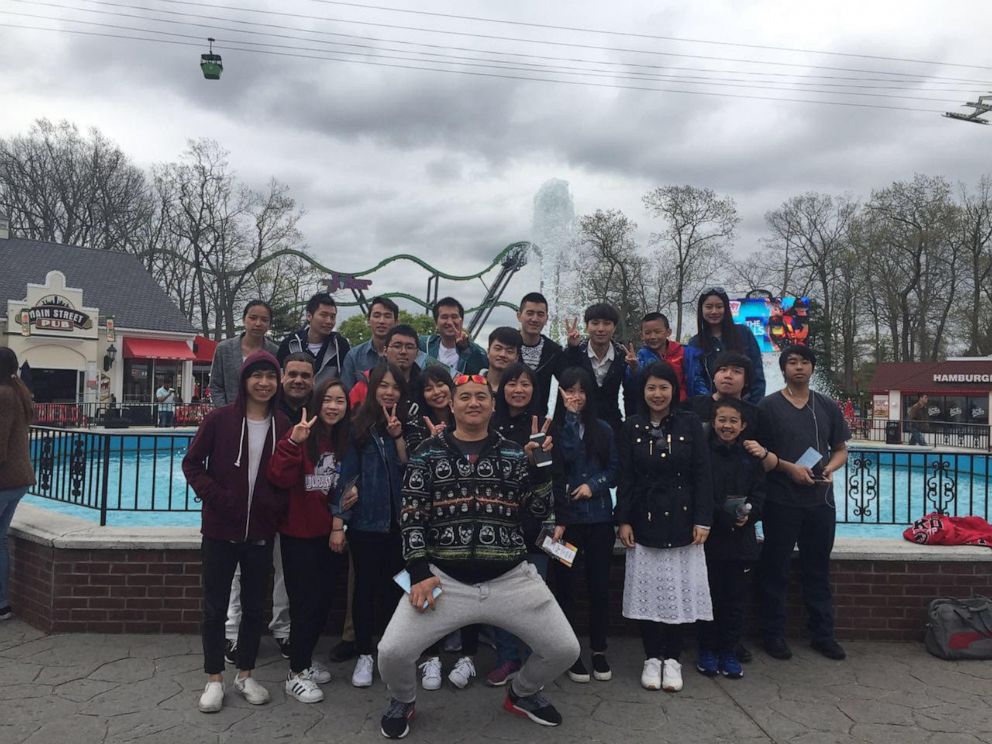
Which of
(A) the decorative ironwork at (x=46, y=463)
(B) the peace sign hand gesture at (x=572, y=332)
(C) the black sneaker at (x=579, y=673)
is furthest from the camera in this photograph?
(A) the decorative ironwork at (x=46, y=463)

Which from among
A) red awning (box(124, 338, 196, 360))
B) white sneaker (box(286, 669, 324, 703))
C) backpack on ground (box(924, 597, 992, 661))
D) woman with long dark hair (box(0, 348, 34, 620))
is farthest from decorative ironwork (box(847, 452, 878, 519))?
red awning (box(124, 338, 196, 360))

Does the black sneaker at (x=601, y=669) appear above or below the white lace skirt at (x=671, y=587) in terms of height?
below

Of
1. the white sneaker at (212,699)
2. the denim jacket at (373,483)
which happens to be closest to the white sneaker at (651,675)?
the denim jacket at (373,483)

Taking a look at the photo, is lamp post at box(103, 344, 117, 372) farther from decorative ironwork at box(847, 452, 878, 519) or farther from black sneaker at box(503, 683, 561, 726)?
black sneaker at box(503, 683, 561, 726)

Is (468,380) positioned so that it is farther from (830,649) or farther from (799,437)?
(830,649)

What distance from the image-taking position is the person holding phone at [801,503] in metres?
4.14

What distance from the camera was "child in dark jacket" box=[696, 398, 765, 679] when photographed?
3.90 m

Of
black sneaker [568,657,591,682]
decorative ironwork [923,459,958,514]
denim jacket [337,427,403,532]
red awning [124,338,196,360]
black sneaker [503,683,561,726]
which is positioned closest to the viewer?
black sneaker [503,683,561,726]

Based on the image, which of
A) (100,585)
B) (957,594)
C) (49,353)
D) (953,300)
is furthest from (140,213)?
(953,300)

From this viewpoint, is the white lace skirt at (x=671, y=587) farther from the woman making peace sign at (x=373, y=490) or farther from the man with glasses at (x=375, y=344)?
the man with glasses at (x=375, y=344)

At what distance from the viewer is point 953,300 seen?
119 feet

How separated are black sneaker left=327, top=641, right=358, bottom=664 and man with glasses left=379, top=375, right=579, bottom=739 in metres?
0.90

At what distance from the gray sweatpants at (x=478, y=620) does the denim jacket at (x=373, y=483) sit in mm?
648

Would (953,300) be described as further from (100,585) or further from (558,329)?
(100,585)
